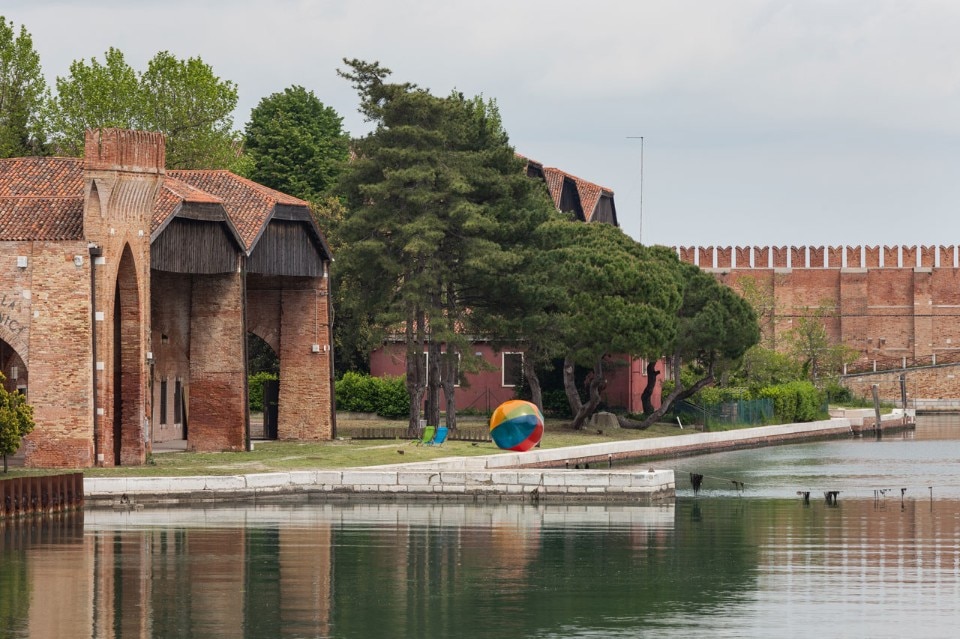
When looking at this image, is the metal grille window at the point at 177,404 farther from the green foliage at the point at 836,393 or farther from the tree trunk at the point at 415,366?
the green foliage at the point at 836,393

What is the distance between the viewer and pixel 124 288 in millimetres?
30984

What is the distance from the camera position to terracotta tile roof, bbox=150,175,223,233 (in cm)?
3312

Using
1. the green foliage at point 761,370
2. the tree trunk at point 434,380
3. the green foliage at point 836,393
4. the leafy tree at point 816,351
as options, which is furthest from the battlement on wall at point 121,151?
the green foliage at point 836,393

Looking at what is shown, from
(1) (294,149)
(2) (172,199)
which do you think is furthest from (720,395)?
(2) (172,199)

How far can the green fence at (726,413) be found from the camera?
5200cm

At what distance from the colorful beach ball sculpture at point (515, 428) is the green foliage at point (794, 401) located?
2277 cm

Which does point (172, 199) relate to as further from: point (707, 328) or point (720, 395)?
point (720, 395)

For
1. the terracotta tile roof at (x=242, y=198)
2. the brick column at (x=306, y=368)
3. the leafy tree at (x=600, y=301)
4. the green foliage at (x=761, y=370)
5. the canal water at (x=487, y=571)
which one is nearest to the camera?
the canal water at (x=487, y=571)

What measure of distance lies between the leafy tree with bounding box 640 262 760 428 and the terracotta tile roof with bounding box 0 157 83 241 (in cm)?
1989

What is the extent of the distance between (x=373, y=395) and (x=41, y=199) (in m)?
20.2

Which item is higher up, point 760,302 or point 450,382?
point 760,302

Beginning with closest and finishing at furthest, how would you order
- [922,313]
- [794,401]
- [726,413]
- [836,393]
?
[726,413]
[794,401]
[836,393]
[922,313]

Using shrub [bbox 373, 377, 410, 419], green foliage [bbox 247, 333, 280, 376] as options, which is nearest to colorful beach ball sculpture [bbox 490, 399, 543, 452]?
shrub [bbox 373, 377, 410, 419]

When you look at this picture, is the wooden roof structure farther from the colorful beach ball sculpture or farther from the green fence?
the green fence
